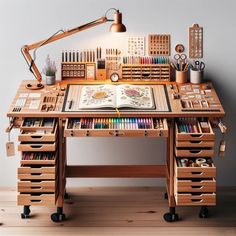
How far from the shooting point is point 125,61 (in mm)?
6043

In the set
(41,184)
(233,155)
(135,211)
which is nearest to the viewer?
(41,184)

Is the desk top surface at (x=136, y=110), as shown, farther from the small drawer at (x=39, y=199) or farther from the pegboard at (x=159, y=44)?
the small drawer at (x=39, y=199)

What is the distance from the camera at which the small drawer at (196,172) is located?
17.8 feet

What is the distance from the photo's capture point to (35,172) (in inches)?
216

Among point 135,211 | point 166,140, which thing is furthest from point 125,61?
point 135,211

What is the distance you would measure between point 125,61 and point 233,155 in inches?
45.0

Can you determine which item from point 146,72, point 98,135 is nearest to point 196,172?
point 98,135

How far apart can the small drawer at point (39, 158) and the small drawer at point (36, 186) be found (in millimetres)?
133

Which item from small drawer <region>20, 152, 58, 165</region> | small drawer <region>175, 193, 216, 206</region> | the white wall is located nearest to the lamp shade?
the white wall

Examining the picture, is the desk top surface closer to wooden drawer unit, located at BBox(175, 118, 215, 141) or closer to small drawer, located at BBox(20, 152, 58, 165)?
wooden drawer unit, located at BBox(175, 118, 215, 141)

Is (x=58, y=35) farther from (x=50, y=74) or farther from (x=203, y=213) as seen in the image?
(x=203, y=213)

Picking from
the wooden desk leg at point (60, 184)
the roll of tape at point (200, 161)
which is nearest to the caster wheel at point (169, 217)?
the roll of tape at point (200, 161)

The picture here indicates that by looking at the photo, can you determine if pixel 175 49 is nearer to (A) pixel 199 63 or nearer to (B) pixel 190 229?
(A) pixel 199 63

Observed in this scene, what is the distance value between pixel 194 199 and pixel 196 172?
0.61ft
